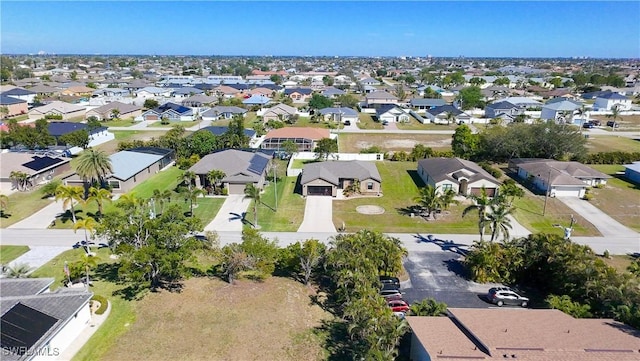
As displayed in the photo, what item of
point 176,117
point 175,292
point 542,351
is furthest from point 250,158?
point 176,117

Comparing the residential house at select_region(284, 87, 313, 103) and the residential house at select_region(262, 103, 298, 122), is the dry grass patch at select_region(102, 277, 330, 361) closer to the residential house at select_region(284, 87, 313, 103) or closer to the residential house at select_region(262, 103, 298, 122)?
the residential house at select_region(262, 103, 298, 122)

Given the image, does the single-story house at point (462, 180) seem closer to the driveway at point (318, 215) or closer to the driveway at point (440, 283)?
the driveway at point (318, 215)

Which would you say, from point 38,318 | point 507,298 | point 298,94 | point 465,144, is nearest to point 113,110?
point 298,94

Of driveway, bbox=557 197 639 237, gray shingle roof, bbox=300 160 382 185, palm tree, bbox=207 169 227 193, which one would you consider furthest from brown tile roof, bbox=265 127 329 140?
driveway, bbox=557 197 639 237

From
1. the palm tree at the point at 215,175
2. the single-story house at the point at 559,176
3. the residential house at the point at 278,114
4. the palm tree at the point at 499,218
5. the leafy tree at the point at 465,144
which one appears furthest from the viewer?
the residential house at the point at 278,114

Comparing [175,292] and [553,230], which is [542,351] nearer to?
[175,292]

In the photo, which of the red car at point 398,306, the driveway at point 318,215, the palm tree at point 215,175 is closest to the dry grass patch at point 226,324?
the red car at point 398,306

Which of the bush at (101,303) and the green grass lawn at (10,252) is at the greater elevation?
the bush at (101,303)
